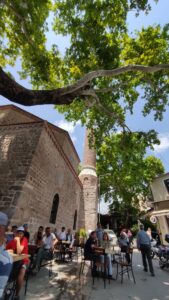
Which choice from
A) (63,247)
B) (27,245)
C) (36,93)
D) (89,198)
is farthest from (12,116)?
(27,245)

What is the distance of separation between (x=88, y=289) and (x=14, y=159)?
5808mm

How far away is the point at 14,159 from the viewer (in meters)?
8.21

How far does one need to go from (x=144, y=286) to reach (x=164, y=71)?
821 cm

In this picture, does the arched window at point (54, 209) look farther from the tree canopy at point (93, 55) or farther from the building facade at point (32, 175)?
the tree canopy at point (93, 55)

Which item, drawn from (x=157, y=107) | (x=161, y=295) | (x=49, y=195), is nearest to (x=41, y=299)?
(x=161, y=295)

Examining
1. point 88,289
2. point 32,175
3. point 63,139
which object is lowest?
point 88,289

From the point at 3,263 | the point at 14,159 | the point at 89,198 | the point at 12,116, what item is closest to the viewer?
the point at 3,263

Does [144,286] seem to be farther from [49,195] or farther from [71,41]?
[71,41]

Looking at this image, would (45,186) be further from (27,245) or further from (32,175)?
(27,245)

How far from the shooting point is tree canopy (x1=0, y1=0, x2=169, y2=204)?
21.2 feet

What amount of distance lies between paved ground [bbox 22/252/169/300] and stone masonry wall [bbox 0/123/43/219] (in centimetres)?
248

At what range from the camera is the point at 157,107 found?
8773 mm

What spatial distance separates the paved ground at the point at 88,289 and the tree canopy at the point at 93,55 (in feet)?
16.2

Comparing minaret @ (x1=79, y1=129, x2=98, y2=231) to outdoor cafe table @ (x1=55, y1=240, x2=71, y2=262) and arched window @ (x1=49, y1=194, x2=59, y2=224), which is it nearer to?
arched window @ (x1=49, y1=194, x2=59, y2=224)
